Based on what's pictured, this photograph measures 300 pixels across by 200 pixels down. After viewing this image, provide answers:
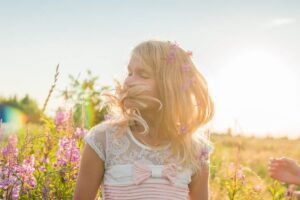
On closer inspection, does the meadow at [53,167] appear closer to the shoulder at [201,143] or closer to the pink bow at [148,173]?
the shoulder at [201,143]

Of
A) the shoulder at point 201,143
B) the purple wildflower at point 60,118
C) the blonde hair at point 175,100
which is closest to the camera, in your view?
the blonde hair at point 175,100

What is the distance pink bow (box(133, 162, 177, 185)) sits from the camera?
3.03 metres

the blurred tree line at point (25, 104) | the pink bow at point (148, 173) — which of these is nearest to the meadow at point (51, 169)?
the pink bow at point (148, 173)

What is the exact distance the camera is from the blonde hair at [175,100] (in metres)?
3.09

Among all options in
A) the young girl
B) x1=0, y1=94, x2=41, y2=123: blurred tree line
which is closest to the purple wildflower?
the young girl

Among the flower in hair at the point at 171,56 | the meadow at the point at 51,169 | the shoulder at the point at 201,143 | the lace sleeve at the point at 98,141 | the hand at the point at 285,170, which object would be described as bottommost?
the meadow at the point at 51,169

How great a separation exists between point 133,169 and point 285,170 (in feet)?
3.23

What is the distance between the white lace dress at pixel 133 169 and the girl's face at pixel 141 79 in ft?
0.77

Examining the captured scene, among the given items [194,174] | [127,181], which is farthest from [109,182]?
[194,174]

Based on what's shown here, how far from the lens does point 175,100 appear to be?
3117mm

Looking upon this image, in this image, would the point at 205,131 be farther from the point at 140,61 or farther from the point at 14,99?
the point at 14,99

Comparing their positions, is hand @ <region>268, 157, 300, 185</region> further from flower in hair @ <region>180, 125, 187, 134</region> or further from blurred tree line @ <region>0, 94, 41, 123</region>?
blurred tree line @ <region>0, 94, 41, 123</region>

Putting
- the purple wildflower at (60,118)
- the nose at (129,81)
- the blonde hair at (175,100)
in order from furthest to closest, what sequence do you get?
the purple wildflower at (60,118), the blonde hair at (175,100), the nose at (129,81)

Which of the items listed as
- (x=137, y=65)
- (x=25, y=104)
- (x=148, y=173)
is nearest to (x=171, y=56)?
(x=137, y=65)
